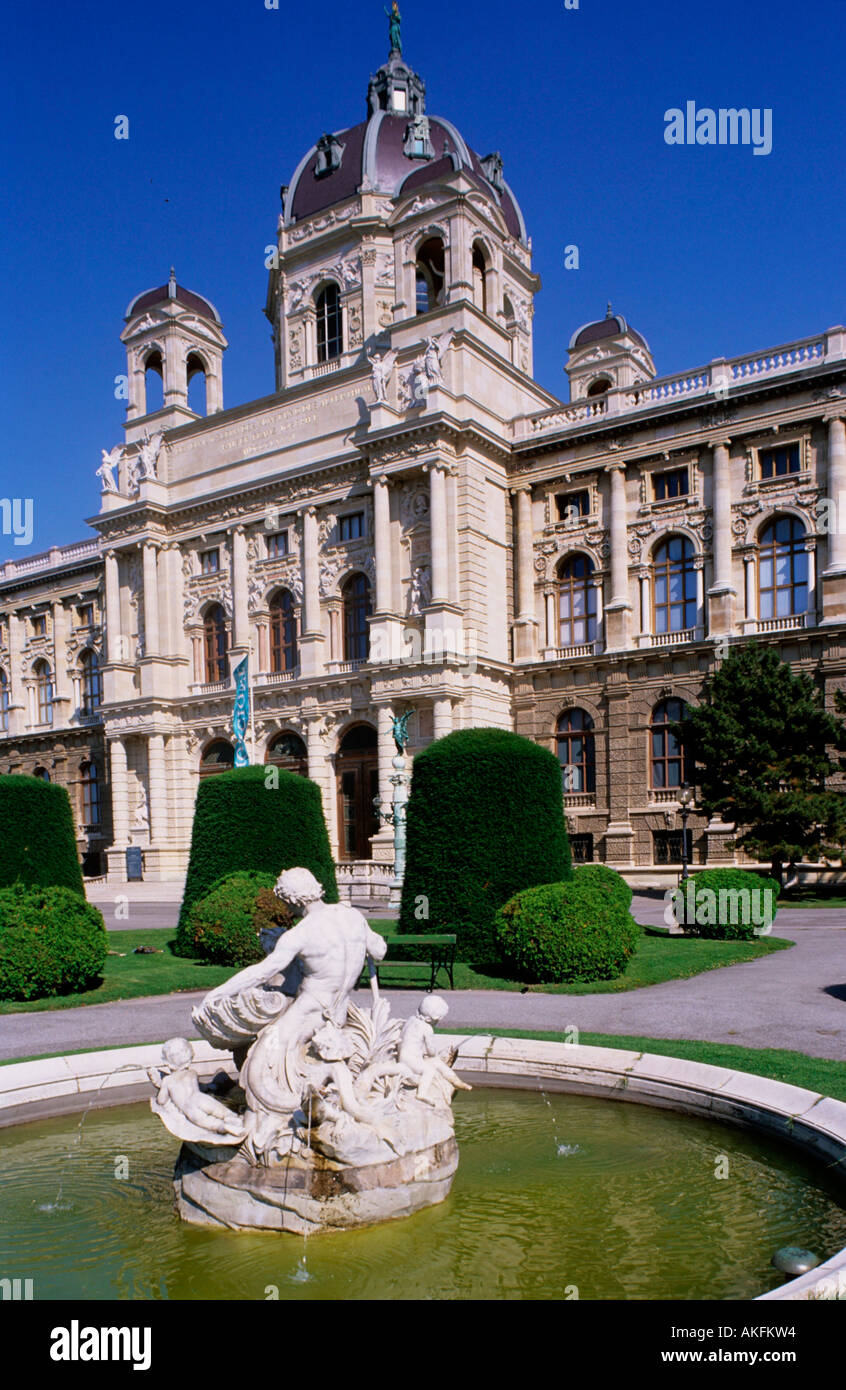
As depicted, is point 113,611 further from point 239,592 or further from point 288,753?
point 288,753

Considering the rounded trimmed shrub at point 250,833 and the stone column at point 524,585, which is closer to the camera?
the rounded trimmed shrub at point 250,833

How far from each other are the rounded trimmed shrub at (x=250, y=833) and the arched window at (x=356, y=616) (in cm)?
2116

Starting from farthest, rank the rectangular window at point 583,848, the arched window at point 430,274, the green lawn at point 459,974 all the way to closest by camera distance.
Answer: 1. the arched window at point 430,274
2. the rectangular window at point 583,848
3. the green lawn at point 459,974

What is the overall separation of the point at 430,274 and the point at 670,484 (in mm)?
17079

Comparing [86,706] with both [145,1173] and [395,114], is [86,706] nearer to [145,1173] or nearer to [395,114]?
[395,114]

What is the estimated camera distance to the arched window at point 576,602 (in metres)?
38.5

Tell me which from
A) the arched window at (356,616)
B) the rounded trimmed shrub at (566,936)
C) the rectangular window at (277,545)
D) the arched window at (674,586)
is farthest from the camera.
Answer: the rectangular window at (277,545)

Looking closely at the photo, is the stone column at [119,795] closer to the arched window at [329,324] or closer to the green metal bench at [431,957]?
the arched window at [329,324]

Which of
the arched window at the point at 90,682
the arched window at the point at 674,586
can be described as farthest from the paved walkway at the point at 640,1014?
the arched window at the point at 90,682

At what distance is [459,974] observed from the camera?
15.4 m

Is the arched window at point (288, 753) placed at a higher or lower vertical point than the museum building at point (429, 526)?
lower

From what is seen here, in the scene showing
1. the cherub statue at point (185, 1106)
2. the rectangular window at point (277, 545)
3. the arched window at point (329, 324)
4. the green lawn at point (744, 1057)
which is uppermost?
the arched window at point (329, 324)

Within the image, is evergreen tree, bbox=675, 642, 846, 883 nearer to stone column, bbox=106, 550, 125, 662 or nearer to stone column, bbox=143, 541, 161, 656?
stone column, bbox=143, 541, 161, 656

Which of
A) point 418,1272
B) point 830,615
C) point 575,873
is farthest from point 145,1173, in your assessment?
point 830,615
